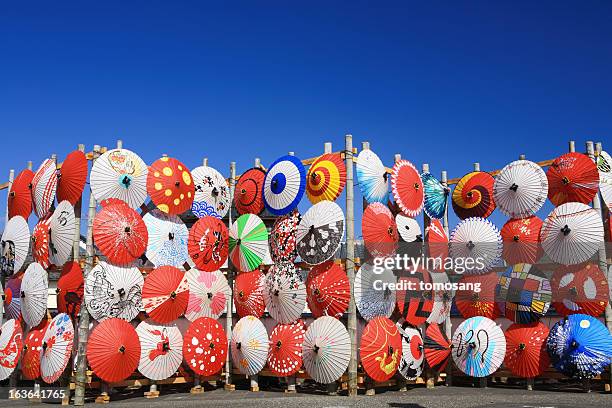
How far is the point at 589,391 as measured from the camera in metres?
12.2

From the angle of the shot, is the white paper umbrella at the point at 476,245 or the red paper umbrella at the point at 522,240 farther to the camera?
the white paper umbrella at the point at 476,245

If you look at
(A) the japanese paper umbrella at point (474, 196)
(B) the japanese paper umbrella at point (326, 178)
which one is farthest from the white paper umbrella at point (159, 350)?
(A) the japanese paper umbrella at point (474, 196)

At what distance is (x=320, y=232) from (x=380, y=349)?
2.43 metres

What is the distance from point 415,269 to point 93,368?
20.9 ft

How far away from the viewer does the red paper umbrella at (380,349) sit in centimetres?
1201

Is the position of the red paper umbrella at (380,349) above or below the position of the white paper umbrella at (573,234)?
below

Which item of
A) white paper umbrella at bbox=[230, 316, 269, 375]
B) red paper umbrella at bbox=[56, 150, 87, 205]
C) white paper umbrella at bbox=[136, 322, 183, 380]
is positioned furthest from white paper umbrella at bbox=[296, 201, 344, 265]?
red paper umbrella at bbox=[56, 150, 87, 205]

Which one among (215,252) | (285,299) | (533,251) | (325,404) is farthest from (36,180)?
(533,251)

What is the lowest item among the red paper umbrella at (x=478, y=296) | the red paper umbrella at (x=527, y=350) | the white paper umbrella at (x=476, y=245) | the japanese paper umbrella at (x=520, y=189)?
the red paper umbrella at (x=527, y=350)

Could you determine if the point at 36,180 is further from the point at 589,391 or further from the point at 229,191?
the point at 589,391

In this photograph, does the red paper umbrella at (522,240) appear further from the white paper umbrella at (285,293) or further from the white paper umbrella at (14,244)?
the white paper umbrella at (14,244)

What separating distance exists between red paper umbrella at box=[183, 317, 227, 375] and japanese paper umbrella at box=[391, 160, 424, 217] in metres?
4.50

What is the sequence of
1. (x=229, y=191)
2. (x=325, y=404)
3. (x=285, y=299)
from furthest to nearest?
(x=229, y=191)
(x=285, y=299)
(x=325, y=404)

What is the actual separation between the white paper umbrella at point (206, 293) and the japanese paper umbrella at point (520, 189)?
5.97 meters
